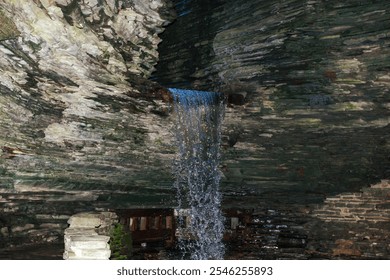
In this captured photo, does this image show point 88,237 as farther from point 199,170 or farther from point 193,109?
point 193,109

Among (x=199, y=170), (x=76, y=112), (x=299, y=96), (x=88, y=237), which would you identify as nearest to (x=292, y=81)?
(x=299, y=96)

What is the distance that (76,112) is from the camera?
474 centimetres

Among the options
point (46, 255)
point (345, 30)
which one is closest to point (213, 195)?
point (46, 255)

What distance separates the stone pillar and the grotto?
17 centimetres

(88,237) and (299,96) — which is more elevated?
(299,96)

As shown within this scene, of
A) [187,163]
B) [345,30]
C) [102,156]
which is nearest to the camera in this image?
[345,30]

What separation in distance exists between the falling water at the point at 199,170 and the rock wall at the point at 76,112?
258 millimetres

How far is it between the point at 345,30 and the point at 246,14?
136 cm

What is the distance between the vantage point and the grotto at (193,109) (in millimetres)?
4383

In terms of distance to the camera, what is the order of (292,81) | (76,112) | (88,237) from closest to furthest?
1. (76,112)
2. (292,81)
3. (88,237)

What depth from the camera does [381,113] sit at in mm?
5551

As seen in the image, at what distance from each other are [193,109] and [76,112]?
160 cm

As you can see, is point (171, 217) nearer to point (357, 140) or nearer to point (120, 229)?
point (120, 229)

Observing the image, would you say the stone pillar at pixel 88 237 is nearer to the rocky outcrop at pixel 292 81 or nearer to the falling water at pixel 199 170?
the falling water at pixel 199 170
